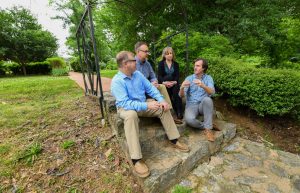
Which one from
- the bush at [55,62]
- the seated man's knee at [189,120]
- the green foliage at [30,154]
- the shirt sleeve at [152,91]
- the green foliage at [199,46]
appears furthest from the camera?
the bush at [55,62]

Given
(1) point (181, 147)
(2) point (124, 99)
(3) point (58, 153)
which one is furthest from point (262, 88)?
(3) point (58, 153)

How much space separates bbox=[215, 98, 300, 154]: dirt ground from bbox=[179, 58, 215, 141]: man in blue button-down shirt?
0.95 metres

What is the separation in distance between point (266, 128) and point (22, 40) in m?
17.0

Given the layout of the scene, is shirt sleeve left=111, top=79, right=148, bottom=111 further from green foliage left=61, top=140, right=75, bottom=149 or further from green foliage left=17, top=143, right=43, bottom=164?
green foliage left=17, top=143, right=43, bottom=164

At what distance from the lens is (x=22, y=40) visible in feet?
A: 47.2

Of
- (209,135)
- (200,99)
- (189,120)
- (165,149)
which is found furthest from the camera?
(200,99)

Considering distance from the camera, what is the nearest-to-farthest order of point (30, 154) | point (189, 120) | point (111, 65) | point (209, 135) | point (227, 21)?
point (30, 154) → point (209, 135) → point (189, 120) → point (227, 21) → point (111, 65)

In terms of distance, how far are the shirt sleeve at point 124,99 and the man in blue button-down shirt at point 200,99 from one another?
91 centimetres

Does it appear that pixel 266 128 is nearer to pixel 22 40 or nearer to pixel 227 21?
pixel 227 21

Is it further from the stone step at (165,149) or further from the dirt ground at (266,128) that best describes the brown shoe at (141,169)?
the dirt ground at (266,128)

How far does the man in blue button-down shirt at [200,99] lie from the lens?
8.70ft

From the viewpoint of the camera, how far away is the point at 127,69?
7.30 ft

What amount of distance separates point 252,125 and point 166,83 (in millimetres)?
1863

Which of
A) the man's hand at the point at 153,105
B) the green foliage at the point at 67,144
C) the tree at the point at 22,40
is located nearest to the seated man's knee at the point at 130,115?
the man's hand at the point at 153,105
